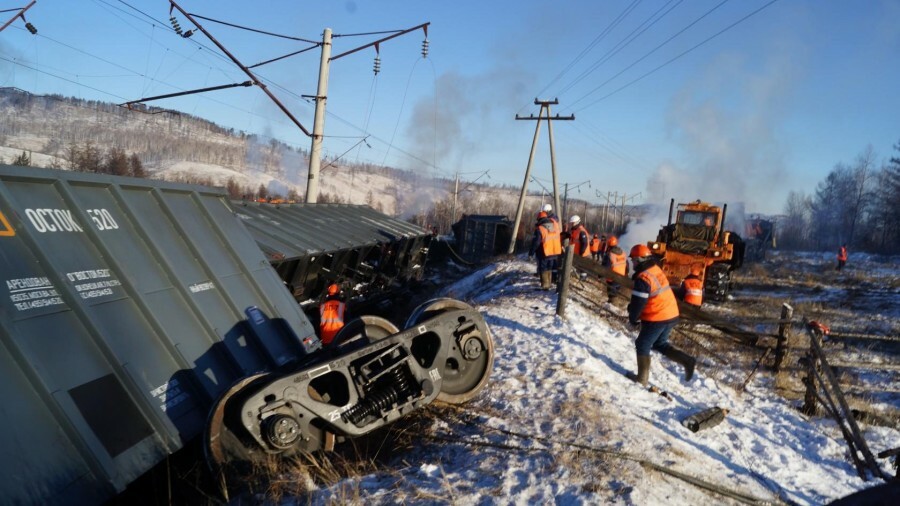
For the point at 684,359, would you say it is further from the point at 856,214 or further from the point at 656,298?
the point at 856,214

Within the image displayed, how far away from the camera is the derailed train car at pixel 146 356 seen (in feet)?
10.1

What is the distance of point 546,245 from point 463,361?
20.0 ft

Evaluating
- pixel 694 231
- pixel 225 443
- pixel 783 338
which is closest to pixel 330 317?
pixel 225 443

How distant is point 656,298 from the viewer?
656cm

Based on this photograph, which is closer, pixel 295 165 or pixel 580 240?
pixel 580 240

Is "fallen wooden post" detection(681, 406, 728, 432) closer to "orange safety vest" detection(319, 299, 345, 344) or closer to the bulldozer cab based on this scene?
"orange safety vest" detection(319, 299, 345, 344)

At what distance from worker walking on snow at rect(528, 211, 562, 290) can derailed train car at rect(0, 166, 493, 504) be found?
234 inches

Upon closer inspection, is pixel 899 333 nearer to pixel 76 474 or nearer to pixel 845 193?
pixel 76 474

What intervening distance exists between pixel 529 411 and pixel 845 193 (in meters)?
98.3

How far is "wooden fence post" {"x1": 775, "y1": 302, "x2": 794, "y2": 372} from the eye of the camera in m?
8.33

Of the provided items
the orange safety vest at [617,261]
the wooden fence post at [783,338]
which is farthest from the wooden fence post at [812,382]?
the orange safety vest at [617,261]

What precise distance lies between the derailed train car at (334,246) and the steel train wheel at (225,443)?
584 centimetres

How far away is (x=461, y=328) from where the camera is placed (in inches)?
183

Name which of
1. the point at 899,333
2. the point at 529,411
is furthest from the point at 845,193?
the point at 529,411
